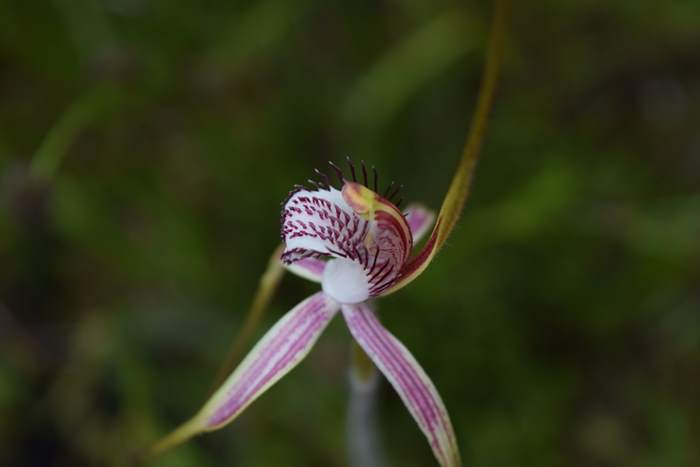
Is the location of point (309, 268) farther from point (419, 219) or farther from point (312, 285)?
point (312, 285)

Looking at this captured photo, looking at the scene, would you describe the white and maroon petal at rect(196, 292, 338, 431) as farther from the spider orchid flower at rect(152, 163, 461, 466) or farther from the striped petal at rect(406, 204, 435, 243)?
the striped petal at rect(406, 204, 435, 243)

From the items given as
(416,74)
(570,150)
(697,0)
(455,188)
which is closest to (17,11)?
(416,74)

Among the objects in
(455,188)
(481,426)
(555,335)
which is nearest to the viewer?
(455,188)

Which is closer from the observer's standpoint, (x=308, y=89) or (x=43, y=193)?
(x=43, y=193)

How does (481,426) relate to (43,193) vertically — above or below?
below

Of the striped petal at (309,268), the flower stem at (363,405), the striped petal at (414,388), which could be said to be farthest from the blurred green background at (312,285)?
the striped petal at (414,388)

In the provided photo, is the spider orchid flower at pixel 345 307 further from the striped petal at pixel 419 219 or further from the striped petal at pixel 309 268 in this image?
the striped petal at pixel 419 219

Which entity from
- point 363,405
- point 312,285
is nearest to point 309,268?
point 363,405

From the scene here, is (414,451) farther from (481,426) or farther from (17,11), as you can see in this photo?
(17,11)

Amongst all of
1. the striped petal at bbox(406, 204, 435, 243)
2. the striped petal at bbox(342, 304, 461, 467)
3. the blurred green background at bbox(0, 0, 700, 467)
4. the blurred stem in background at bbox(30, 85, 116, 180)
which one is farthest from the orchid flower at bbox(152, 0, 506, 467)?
the blurred green background at bbox(0, 0, 700, 467)
